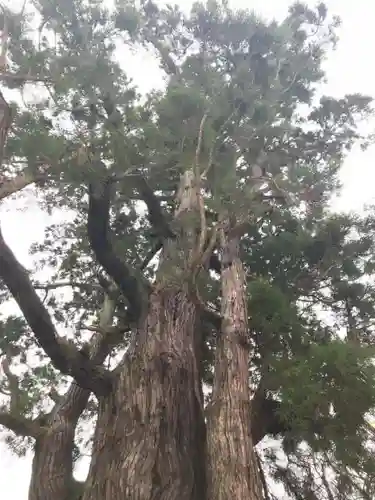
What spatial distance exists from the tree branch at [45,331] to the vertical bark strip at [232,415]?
28.0 inches

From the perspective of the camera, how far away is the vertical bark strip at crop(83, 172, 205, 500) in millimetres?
2756

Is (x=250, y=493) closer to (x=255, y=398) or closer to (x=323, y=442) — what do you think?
(x=323, y=442)

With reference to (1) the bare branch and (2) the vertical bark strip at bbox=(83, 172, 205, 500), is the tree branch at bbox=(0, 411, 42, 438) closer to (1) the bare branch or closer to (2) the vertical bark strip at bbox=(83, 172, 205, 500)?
(2) the vertical bark strip at bbox=(83, 172, 205, 500)

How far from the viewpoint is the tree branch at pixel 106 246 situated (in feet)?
8.91

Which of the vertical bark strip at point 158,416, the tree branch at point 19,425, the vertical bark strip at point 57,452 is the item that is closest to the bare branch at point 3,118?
the vertical bark strip at point 158,416

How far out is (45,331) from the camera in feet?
9.47

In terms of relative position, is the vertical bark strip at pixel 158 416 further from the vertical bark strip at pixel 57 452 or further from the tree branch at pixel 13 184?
the tree branch at pixel 13 184

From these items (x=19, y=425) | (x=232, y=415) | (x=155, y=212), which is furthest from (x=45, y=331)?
(x=155, y=212)

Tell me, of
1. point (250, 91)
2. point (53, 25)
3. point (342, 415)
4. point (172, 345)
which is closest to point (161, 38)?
point (53, 25)

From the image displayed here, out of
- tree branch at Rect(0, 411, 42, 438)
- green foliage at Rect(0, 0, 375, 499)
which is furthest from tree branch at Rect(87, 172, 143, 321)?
tree branch at Rect(0, 411, 42, 438)

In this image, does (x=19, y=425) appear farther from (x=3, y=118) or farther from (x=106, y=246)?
(x=3, y=118)

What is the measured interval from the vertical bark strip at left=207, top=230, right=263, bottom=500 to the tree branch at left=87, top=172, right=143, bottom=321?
2.07 ft

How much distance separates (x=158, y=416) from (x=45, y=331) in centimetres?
81

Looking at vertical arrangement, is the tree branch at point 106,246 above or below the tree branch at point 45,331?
above
